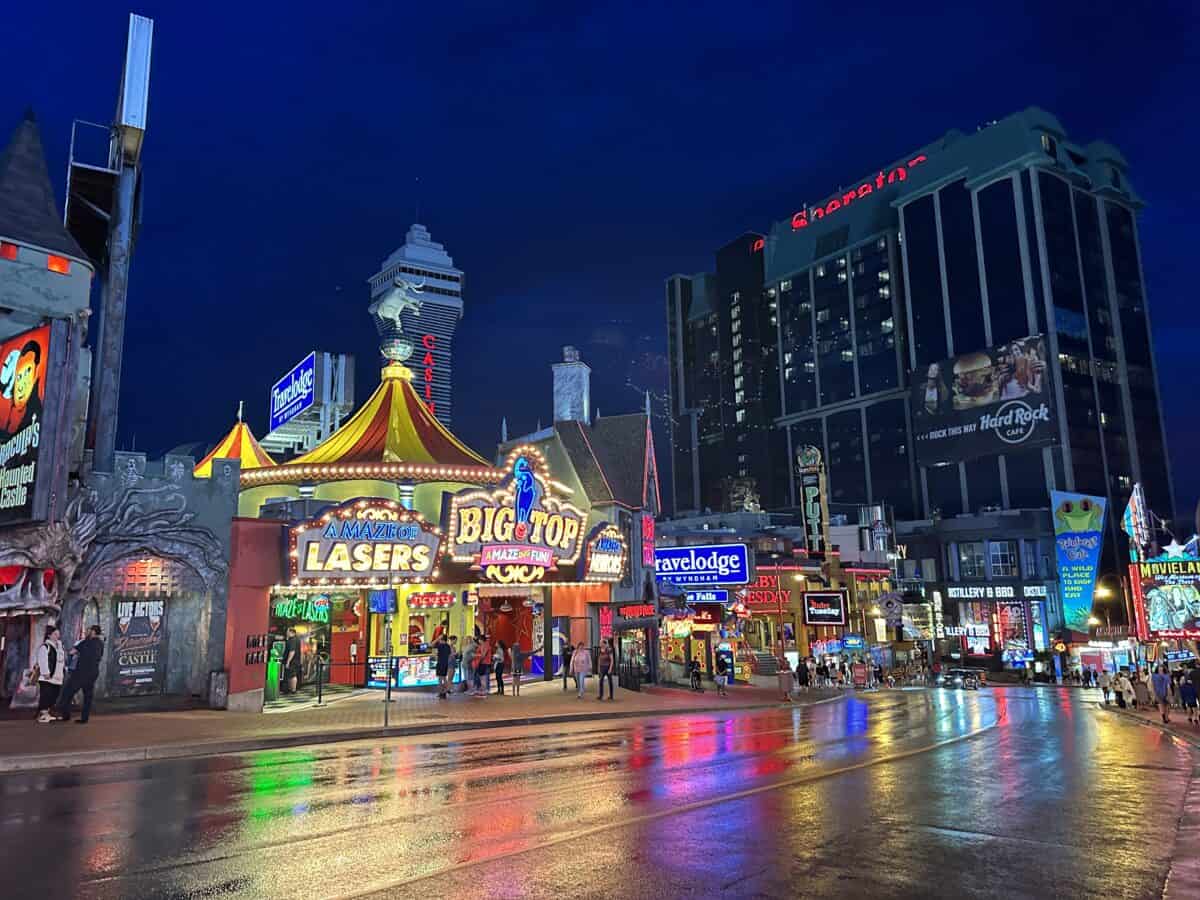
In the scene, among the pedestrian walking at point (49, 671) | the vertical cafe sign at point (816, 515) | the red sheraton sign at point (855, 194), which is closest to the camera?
the pedestrian walking at point (49, 671)

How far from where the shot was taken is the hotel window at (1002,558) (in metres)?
86.1

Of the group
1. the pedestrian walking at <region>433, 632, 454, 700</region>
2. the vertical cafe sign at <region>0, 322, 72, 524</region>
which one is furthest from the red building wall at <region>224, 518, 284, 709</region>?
the pedestrian walking at <region>433, 632, 454, 700</region>

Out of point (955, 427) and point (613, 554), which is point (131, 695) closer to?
point (613, 554)

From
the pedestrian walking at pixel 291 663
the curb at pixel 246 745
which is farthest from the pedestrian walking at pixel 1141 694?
the pedestrian walking at pixel 291 663

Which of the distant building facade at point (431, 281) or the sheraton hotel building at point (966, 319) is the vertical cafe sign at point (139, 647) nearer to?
the sheraton hotel building at point (966, 319)

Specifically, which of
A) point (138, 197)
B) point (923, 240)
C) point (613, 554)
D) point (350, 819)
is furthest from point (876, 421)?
point (350, 819)

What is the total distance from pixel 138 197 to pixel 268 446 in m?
39.2

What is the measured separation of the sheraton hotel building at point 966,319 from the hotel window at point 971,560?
0.97 metres

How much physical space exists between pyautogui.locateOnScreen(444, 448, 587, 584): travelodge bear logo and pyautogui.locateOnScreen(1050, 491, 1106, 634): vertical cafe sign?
6379 cm

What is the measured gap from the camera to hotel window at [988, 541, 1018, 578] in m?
86.1

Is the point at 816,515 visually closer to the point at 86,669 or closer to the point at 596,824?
the point at 86,669

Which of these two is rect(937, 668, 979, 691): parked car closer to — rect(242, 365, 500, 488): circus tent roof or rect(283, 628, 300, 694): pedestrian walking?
rect(242, 365, 500, 488): circus tent roof

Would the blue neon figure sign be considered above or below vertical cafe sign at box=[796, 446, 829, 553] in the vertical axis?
above

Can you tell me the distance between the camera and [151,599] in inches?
902
